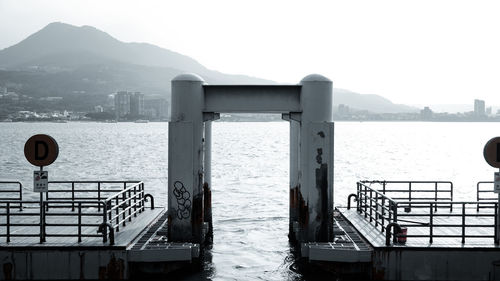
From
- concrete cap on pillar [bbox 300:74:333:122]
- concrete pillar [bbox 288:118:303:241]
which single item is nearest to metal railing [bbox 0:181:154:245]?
concrete pillar [bbox 288:118:303:241]

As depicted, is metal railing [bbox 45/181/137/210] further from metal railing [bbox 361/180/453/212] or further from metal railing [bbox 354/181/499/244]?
metal railing [bbox 361/180/453/212]

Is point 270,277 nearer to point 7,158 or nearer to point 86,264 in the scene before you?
point 86,264

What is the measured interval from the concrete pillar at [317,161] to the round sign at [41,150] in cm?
663

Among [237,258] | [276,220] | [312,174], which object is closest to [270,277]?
[237,258]

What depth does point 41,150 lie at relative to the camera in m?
13.7

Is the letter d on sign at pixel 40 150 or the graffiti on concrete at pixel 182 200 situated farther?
the graffiti on concrete at pixel 182 200

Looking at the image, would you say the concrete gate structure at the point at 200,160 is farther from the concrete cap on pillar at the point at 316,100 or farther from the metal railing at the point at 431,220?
the metal railing at the point at 431,220

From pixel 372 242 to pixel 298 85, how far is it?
15.8 feet

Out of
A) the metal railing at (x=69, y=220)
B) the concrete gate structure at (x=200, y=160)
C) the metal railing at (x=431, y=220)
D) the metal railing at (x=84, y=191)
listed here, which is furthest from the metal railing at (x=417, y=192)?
the metal railing at (x=84, y=191)

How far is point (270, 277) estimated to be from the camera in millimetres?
17625

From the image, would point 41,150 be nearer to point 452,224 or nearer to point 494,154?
point 494,154

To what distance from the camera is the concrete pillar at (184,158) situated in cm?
1586

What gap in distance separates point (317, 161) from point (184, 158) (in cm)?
369

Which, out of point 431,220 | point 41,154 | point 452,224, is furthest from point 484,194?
point 41,154
